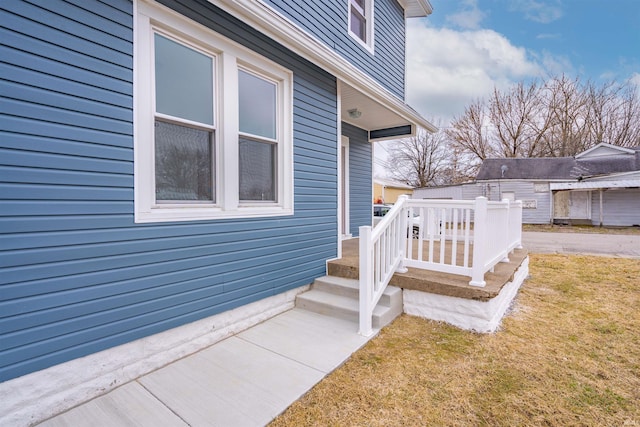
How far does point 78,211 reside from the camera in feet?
6.54

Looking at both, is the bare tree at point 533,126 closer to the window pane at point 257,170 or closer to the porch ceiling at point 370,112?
the porch ceiling at point 370,112

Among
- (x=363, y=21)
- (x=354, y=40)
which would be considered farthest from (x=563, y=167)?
(x=354, y=40)

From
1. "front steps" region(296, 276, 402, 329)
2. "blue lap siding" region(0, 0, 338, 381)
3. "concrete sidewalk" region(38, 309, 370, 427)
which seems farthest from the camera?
"front steps" region(296, 276, 402, 329)

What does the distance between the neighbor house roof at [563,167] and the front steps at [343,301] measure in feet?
59.8

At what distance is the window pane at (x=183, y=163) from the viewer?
250 cm

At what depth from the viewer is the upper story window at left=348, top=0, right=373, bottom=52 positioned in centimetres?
511

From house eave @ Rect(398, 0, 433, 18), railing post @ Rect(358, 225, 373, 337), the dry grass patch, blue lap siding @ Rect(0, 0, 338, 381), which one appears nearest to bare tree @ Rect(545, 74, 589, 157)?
house eave @ Rect(398, 0, 433, 18)

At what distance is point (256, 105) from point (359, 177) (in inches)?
145

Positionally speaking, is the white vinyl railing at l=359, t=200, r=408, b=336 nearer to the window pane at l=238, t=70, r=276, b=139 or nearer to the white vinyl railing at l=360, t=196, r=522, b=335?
the white vinyl railing at l=360, t=196, r=522, b=335

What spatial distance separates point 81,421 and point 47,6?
260 centimetres

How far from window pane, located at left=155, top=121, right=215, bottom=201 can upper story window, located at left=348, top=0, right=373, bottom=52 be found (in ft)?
12.1

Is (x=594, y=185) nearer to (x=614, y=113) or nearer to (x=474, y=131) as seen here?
(x=474, y=131)

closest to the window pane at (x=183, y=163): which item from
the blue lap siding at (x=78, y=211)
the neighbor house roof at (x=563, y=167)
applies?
the blue lap siding at (x=78, y=211)

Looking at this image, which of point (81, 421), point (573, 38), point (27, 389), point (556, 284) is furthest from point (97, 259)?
point (573, 38)
